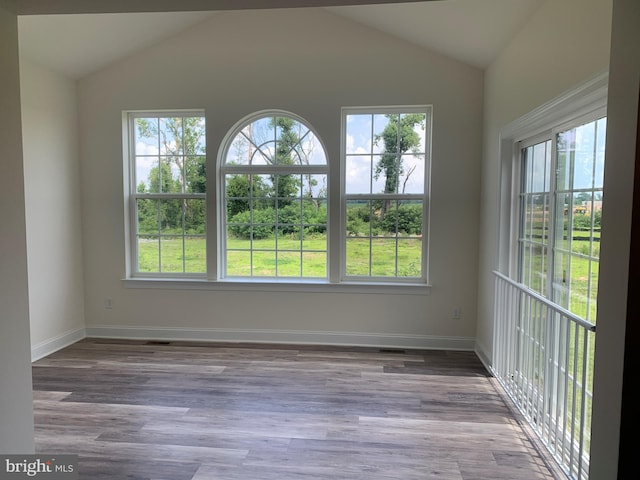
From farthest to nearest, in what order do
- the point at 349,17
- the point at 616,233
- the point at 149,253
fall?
the point at 149,253
the point at 349,17
the point at 616,233

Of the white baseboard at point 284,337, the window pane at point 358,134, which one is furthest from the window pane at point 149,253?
the window pane at point 358,134

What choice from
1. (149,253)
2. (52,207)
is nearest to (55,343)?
(149,253)

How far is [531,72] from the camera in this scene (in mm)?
2729

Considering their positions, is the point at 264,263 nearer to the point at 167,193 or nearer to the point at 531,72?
the point at 167,193

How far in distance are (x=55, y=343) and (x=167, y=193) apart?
186 cm

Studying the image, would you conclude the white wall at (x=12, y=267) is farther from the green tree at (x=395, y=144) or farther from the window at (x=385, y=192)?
the green tree at (x=395, y=144)

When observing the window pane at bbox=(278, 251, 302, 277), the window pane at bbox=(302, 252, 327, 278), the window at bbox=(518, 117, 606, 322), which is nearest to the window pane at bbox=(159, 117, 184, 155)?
the window pane at bbox=(278, 251, 302, 277)

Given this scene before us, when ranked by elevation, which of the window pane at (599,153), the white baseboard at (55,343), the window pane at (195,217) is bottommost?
the white baseboard at (55,343)

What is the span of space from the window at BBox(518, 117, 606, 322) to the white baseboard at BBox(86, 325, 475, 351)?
1.23m

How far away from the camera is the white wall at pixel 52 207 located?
367 cm

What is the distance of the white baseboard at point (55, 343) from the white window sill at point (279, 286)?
0.72m

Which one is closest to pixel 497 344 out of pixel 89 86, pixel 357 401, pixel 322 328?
pixel 357 401

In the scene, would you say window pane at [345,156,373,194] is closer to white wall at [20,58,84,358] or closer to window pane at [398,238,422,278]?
window pane at [398,238,422,278]

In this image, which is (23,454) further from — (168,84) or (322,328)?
(168,84)
